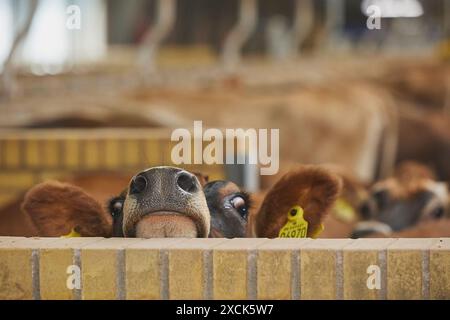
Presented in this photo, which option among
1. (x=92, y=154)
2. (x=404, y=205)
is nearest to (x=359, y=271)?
(x=404, y=205)

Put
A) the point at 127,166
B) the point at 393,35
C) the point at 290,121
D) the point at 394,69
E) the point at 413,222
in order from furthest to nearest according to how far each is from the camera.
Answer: the point at 393,35, the point at 394,69, the point at 290,121, the point at 127,166, the point at 413,222

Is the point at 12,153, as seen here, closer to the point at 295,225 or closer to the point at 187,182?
the point at 295,225

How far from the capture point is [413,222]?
5324 mm

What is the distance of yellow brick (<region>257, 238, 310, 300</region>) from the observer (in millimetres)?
2137

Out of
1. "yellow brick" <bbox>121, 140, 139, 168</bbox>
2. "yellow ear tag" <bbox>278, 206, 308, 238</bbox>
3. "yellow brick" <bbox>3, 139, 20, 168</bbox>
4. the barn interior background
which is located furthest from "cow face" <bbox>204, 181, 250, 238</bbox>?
"yellow brick" <bbox>3, 139, 20, 168</bbox>

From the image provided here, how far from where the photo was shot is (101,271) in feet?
7.05

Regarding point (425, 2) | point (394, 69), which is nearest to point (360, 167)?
point (394, 69)

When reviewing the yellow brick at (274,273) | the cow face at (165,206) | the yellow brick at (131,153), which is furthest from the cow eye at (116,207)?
the yellow brick at (131,153)

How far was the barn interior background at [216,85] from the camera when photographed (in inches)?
231

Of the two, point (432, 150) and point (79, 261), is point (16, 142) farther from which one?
point (432, 150)

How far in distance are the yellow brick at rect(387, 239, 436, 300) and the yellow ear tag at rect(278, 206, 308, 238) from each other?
612 mm

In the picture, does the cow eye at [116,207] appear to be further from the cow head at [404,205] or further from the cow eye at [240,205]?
the cow head at [404,205]
